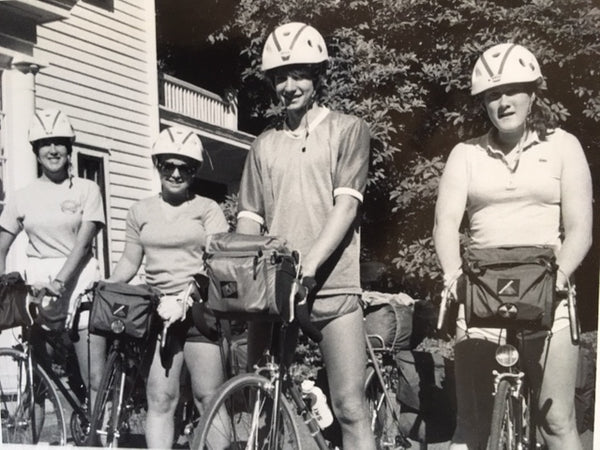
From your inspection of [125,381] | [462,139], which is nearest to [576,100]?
[462,139]

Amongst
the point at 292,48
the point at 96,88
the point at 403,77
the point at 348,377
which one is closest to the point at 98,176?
the point at 96,88

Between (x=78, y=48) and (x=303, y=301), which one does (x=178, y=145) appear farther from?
(x=78, y=48)

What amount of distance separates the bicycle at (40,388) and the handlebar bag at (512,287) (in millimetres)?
1807

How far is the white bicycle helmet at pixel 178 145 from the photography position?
3.31 m

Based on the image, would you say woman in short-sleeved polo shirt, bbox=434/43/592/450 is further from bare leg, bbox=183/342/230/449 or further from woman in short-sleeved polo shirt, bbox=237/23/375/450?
bare leg, bbox=183/342/230/449

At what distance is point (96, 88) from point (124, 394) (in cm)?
162

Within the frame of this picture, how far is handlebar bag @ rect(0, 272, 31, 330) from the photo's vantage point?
11.9 ft

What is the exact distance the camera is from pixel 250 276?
2650mm

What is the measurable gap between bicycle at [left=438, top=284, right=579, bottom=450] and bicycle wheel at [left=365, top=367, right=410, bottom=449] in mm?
852

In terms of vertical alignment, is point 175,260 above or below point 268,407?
above

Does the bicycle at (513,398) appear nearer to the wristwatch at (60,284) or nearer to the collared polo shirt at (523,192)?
the collared polo shirt at (523,192)

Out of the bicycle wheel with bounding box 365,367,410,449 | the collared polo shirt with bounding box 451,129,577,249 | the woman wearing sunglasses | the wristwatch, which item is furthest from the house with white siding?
the collared polo shirt with bounding box 451,129,577,249

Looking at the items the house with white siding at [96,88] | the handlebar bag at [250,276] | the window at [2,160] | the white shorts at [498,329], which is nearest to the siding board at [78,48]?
the house with white siding at [96,88]

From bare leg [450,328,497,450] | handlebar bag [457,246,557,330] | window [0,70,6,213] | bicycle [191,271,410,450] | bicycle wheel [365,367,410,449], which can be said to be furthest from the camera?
window [0,70,6,213]
